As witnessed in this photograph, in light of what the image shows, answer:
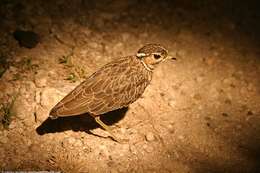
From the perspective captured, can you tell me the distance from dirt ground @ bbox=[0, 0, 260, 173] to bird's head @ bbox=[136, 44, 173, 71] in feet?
2.65

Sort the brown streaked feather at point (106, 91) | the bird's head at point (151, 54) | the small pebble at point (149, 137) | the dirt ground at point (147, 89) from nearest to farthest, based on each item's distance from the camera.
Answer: the brown streaked feather at point (106, 91) → the dirt ground at point (147, 89) → the bird's head at point (151, 54) → the small pebble at point (149, 137)

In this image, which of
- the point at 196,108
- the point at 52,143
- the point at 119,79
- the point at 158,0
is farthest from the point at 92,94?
the point at 158,0

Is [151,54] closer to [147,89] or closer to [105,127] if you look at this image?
[147,89]

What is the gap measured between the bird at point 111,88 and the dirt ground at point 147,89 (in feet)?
1.66

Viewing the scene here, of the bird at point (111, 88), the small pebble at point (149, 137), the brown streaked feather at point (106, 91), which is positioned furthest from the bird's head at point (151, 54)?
the small pebble at point (149, 137)

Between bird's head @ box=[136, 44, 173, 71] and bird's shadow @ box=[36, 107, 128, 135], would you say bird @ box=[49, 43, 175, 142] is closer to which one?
bird's head @ box=[136, 44, 173, 71]

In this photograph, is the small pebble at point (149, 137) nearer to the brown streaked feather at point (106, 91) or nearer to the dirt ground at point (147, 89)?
the dirt ground at point (147, 89)

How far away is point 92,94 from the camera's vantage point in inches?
236

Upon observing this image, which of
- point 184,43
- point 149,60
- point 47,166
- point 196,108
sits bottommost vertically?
point 47,166

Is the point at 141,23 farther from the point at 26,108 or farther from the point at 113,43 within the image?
the point at 26,108

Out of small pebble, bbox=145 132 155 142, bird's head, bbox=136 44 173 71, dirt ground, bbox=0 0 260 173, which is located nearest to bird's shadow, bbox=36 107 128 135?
dirt ground, bbox=0 0 260 173

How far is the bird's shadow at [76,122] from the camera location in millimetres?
6316

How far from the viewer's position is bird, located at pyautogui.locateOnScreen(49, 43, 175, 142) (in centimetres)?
591

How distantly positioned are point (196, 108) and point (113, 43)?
5.91 ft
